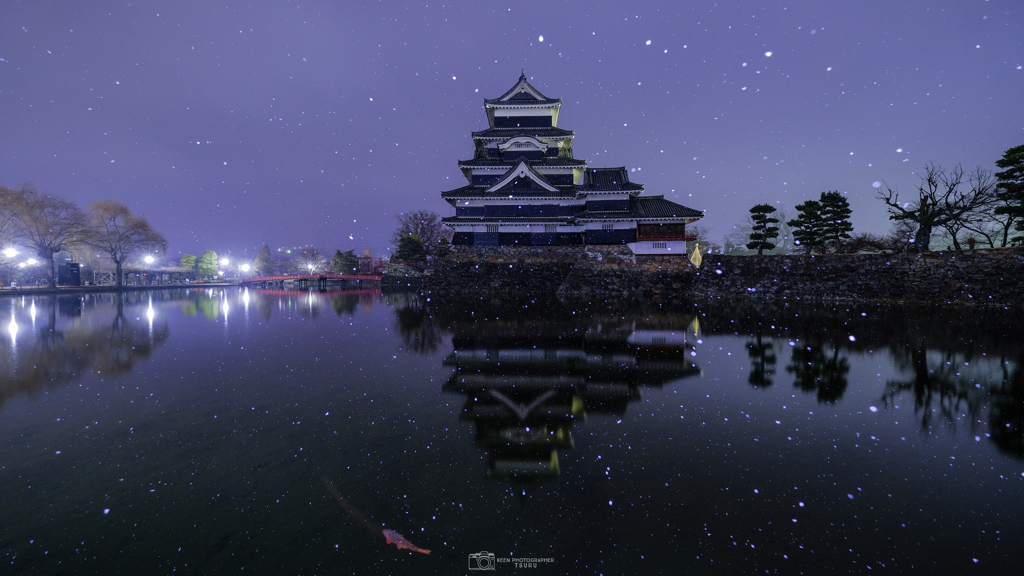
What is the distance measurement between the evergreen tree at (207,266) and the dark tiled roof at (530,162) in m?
47.1

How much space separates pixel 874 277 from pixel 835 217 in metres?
5.94

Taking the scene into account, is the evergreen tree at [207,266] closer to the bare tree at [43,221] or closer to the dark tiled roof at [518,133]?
the bare tree at [43,221]

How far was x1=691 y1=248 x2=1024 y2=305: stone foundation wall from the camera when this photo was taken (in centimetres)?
1620

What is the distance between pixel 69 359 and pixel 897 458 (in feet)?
47.2

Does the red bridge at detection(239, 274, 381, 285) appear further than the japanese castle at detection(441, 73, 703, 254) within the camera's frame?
Yes

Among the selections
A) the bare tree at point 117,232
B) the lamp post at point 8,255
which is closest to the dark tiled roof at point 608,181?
the bare tree at point 117,232

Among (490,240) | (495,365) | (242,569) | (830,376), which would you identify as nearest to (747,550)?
(242,569)

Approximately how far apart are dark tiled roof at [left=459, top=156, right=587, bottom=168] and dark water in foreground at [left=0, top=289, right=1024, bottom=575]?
67.2 feet

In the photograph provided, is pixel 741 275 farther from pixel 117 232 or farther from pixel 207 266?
pixel 207 266

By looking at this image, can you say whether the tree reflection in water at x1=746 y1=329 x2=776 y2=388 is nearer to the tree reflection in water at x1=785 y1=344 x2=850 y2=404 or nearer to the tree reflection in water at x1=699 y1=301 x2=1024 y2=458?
the tree reflection in water at x1=699 y1=301 x2=1024 y2=458

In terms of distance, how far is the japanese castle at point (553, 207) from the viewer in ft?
77.6

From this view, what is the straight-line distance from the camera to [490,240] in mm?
24875

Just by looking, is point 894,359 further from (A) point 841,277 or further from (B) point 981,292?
(B) point 981,292

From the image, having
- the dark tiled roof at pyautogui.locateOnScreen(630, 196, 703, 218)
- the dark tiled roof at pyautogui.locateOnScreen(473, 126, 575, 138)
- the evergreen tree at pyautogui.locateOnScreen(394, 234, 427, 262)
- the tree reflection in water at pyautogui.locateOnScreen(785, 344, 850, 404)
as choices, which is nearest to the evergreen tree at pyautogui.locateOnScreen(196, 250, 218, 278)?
the evergreen tree at pyautogui.locateOnScreen(394, 234, 427, 262)
